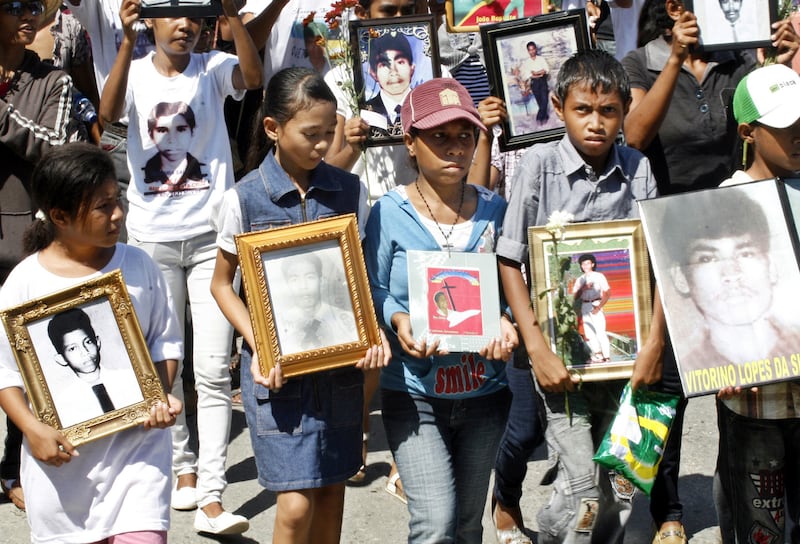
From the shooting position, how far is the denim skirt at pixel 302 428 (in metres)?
4.08

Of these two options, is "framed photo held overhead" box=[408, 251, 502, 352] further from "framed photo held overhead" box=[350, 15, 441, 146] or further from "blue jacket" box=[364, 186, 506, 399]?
"framed photo held overhead" box=[350, 15, 441, 146]

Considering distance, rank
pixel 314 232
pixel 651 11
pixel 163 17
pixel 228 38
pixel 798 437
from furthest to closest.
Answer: pixel 228 38, pixel 651 11, pixel 163 17, pixel 798 437, pixel 314 232

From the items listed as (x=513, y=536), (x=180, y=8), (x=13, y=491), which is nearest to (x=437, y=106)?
(x=180, y=8)

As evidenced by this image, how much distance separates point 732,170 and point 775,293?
1.48 m

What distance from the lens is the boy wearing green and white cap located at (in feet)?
13.9

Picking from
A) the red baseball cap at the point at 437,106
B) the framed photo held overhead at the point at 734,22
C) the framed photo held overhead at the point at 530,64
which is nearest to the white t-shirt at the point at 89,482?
the red baseball cap at the point at 437,106

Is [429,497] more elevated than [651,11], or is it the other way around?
[651,11]

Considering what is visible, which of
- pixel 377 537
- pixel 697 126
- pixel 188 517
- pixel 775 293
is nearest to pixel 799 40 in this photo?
pixel 697 126

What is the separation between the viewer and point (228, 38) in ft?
22.5

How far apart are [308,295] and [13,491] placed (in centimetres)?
252

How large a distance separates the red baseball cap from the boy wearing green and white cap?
3.33ft

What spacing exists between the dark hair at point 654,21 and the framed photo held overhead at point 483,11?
0.57 meters

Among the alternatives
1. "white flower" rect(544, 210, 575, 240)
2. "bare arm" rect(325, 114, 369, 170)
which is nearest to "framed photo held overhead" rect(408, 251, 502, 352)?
"white flower" rect(544, 210, 575, 240)

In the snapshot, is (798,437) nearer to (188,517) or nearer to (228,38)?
(188,517)
